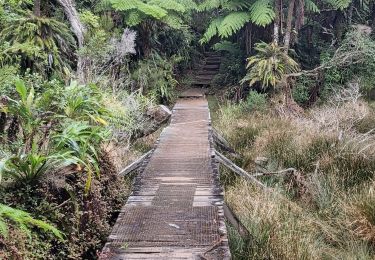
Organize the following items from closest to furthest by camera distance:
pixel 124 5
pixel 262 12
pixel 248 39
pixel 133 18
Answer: pixel 124 5 → pixel 133 18 → pixel 262 12 → pixel 248 39

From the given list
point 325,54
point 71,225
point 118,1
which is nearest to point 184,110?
point 118,1

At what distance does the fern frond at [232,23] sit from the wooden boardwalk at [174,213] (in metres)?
5.44

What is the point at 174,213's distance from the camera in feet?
10.4

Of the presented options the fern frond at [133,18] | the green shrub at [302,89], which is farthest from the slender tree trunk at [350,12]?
the fern frond at [133,18]

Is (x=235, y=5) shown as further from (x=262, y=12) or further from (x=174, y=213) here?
(x=174, y=213)

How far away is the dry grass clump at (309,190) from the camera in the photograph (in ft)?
12.3

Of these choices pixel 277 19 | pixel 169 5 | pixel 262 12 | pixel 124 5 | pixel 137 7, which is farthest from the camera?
pixel 277 19

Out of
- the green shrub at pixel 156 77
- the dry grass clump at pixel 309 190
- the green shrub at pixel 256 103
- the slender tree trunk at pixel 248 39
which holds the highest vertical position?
the slender tree trunk at pixel 248 39

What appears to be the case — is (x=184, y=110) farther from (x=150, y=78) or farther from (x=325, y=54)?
(x=325, y=54)

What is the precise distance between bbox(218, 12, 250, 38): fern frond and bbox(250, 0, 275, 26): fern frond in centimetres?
25

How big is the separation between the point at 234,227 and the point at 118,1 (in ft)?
22.9

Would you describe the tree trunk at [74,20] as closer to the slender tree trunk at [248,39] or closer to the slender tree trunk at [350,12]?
the slender tree trunk at [248,39]

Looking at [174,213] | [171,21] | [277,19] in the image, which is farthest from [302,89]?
[174,213]

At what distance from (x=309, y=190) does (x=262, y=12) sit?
18.5 feet
